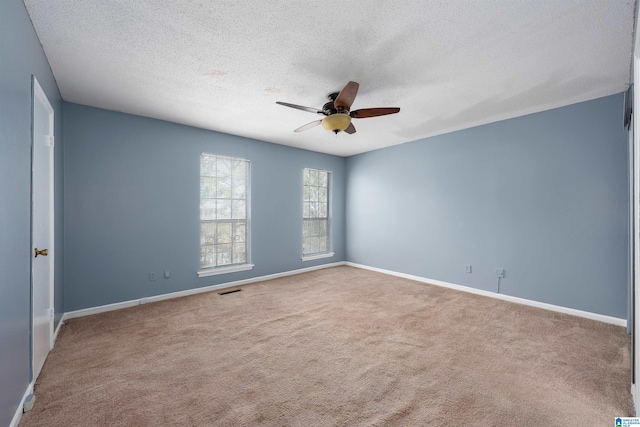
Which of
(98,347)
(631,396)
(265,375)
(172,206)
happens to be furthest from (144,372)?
(631,396)

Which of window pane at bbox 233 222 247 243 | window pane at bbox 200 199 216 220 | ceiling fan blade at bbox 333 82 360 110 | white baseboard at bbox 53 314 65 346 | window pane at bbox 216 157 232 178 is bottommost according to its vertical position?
white baseboard at bbox 53 314 65 346

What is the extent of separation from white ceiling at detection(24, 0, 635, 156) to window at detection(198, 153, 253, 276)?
120 centimetres

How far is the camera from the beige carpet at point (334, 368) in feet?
5.64

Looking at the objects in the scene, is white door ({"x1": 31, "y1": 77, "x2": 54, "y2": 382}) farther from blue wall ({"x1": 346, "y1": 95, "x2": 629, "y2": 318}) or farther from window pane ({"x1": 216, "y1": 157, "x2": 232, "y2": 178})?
blue wall ({"x1": 346, "y1": 95, "x2": 629, "y2": 318})

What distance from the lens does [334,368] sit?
2211mm

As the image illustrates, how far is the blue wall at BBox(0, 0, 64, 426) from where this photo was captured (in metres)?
1.44

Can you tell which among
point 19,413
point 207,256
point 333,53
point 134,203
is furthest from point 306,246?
point 19,413

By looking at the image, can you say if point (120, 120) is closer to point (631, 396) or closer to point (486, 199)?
point (486, 199)

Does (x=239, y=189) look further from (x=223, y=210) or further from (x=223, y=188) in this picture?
(x=223, y=210)

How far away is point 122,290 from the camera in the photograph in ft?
11.8

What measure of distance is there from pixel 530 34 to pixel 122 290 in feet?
16.7

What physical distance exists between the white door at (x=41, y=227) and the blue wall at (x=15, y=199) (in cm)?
15

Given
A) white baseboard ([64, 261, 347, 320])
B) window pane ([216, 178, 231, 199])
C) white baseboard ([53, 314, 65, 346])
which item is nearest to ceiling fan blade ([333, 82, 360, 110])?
window pane ([216, 178, 231, 199])

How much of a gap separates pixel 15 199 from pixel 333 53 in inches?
94.5
